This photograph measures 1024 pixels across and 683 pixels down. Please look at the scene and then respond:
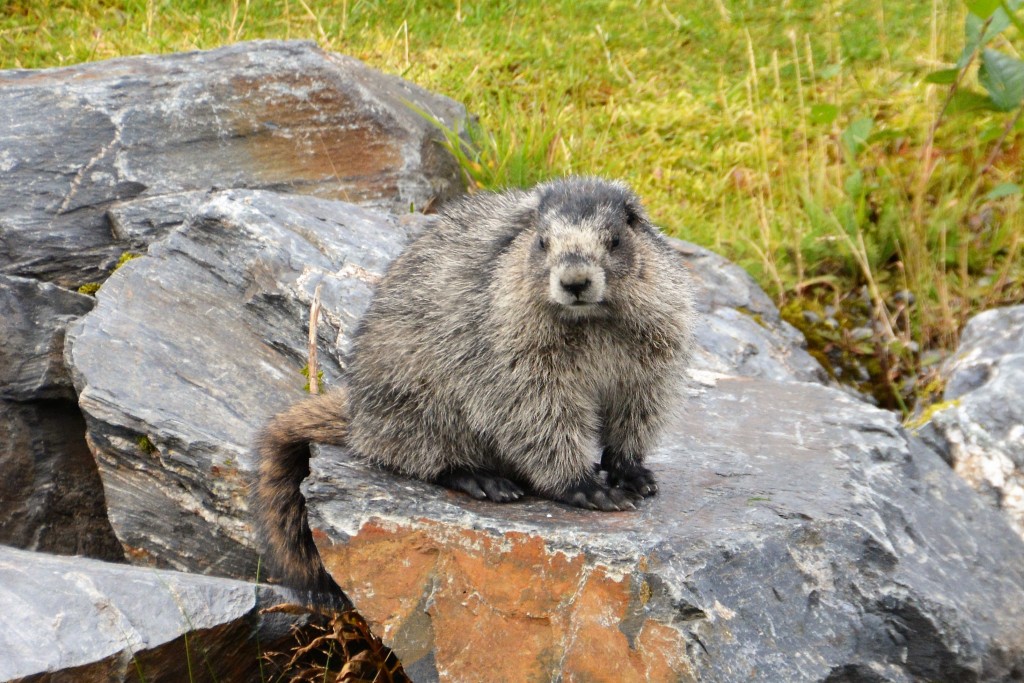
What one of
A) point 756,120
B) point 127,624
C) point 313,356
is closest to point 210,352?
point 313,356

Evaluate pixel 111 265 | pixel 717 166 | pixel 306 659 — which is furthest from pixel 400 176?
pixel 306 659

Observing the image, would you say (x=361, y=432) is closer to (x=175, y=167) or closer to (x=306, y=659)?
(x=306, y=659)

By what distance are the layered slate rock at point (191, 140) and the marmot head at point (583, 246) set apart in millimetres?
4115

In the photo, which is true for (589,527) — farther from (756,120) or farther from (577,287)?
(756,120)

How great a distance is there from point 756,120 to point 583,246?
6.14 meters

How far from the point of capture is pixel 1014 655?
14.3ft

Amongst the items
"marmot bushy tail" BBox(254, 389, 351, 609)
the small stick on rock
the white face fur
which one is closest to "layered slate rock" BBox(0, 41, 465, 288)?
the small stick on rock

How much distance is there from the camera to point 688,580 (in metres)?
3.84

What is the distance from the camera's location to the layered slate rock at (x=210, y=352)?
18.0 ft

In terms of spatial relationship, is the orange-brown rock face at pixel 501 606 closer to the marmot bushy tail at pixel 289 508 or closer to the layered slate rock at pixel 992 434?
the marmot bushy tail at pixel 289 508

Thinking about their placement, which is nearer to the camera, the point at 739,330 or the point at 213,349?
the point at 213,349

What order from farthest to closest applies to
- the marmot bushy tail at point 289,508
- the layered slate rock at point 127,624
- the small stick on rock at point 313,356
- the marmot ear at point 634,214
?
the small stick on rock at point 313,356
the marmot bushy tail at point 289,508
the marmot ear at point 634,214
the layered slate rock at point 127,624

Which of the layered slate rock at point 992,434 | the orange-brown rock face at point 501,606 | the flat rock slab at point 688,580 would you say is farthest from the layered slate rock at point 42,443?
the layered slate rock at point 992,434

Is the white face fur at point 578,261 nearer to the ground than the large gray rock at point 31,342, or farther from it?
farther from it
